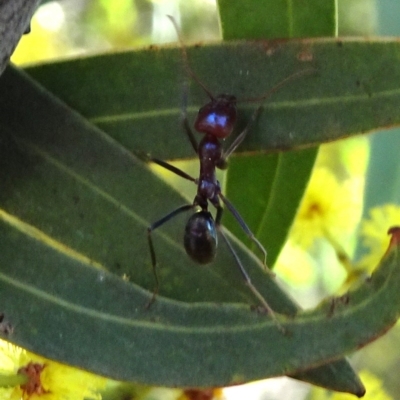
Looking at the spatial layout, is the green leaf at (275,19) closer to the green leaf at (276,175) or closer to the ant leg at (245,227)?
the green leaf at (276,175)

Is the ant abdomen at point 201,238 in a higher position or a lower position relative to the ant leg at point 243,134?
lower

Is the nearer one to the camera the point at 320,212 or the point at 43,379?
the point at 43,379

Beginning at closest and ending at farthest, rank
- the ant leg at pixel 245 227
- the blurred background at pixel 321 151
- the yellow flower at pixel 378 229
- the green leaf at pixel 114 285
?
the green leaf at pixel 114 285
the ant leg at pixel 245 227
the yellow flower at pixel 378 229
the blurred background at pixel 321 151

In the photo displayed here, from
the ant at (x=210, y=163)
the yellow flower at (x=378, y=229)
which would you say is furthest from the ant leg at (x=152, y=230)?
the yellow flower at (x=378, y=229)

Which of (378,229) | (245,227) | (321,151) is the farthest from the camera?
(321,151)

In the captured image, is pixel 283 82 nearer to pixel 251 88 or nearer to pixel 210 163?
pixel 251 88

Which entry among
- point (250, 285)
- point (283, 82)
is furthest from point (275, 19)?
point (250, 285)
